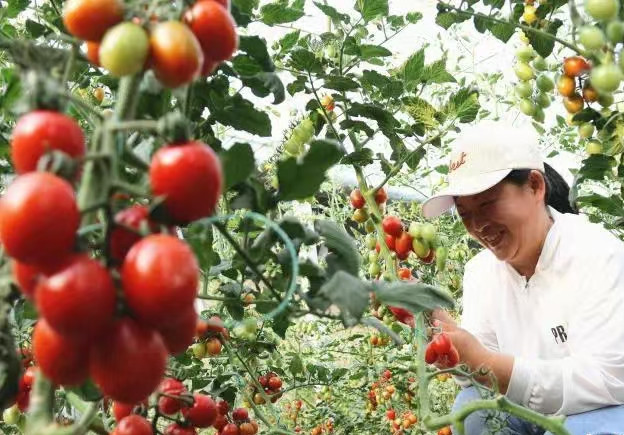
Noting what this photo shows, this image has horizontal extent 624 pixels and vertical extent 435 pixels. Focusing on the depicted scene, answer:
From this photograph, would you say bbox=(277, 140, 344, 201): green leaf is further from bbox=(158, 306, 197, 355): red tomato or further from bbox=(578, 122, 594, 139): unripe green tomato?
bbox=(578, 122, 594, 139): unripe green tomato

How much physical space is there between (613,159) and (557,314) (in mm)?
525

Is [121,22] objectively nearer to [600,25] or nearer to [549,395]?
[600,25]

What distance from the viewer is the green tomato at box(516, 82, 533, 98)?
4.76 feet

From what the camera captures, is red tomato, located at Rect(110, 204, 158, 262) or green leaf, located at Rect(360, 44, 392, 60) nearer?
red tomato, located at Rect(110, 204, 158, 262)

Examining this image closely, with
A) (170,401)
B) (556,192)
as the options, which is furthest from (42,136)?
(556,192)

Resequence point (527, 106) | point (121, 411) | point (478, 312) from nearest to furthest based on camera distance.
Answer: point (121, 411)
point (527, 106)
point (478, 312)

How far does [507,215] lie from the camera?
1.56 metres

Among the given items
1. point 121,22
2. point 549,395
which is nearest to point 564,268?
point 549,395

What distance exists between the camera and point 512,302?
1813mm

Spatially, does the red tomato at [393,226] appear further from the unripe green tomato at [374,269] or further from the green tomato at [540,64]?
the green tomato at [540,64]

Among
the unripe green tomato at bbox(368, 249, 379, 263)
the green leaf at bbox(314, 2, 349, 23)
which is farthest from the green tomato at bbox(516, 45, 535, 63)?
the unripe green tomato at bbox(368, 249, 379, 263)

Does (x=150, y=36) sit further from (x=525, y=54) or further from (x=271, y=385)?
(x=271, y=385)

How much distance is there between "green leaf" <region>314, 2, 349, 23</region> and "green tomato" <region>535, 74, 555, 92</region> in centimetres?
45

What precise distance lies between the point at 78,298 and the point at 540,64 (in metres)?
1.29
